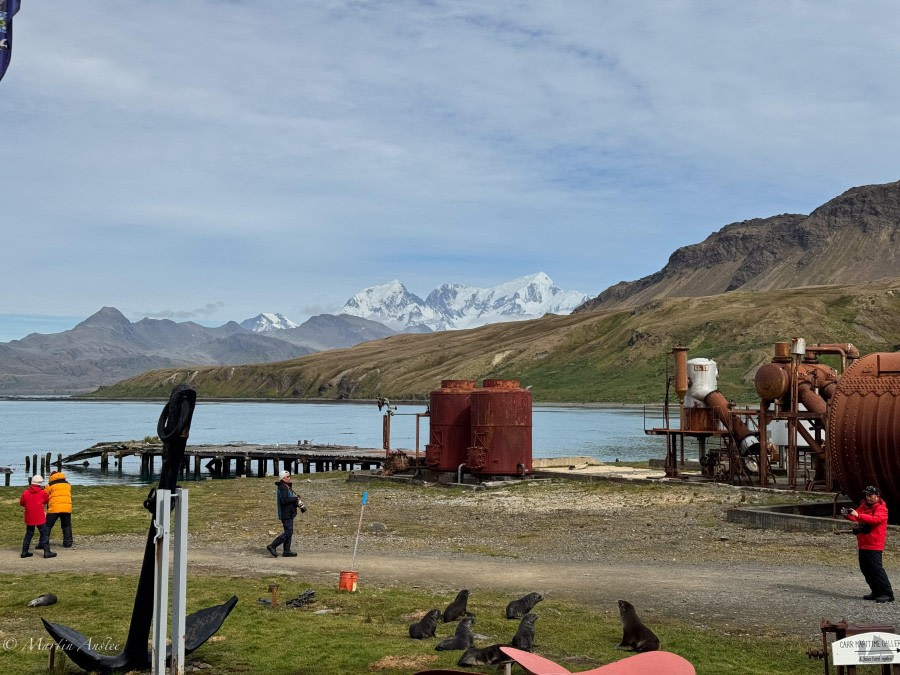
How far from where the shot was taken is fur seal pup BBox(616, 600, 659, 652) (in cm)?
1373

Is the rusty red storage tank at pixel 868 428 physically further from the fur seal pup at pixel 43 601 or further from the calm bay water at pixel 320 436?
the calm bay water at pixel 320 436

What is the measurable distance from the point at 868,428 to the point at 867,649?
1867 cm

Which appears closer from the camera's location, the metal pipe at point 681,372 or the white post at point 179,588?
the white post at point 179,588

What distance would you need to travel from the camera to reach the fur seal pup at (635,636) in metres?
13.7

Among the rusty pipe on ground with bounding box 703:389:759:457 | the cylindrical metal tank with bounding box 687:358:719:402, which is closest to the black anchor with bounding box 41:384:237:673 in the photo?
the rusty pipe on ground with bounding box 703:389:759:457

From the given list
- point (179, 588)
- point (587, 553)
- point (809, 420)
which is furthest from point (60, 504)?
point (809, 420)

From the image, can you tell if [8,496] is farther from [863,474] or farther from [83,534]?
[863,474]

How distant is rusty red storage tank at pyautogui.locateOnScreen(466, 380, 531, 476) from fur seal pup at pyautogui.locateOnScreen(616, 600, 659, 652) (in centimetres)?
Answer: 2983

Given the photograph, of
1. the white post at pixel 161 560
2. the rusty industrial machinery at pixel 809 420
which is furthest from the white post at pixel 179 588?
the rusty industrial machinery at pixel 809 420

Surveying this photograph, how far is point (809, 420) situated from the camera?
3669 cm

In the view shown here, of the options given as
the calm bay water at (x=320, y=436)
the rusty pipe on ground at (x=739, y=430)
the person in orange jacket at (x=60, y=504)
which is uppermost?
the rusty pipe on ground at (x=739, y=430)

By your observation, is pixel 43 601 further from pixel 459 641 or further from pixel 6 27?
pixel 6 27

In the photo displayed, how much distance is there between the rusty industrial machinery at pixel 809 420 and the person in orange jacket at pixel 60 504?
1975cm

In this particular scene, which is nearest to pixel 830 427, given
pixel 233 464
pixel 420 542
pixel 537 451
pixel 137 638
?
pixel 420 542
